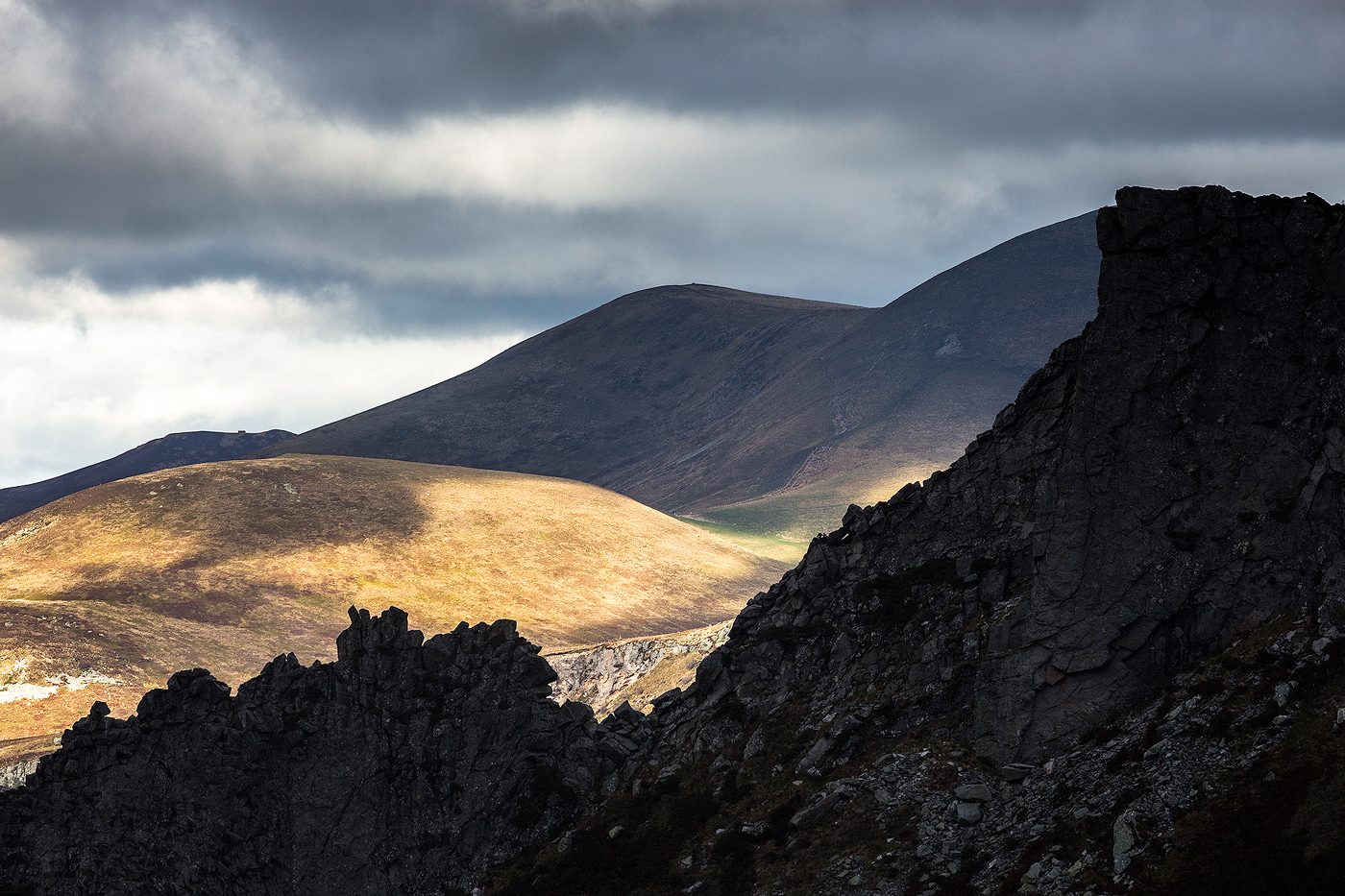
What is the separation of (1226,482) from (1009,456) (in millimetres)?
11859

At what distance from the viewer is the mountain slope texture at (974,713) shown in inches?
1197

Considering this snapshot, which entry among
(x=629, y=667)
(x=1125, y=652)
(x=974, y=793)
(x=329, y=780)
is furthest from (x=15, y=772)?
(x=1125, y=652)

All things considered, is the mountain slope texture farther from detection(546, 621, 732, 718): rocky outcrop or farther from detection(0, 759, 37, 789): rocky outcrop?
detection(546, 621, 732, 718): rocky outcrop

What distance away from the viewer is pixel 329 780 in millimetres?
58438

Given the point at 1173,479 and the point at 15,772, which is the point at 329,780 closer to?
the point at 1173,479

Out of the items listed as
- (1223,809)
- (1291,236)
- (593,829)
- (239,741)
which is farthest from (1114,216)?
(239,741)

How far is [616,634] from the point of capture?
590ft

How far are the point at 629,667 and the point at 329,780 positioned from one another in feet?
259

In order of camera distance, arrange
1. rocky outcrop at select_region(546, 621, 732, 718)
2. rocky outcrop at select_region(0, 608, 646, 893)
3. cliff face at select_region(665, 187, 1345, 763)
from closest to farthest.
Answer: cliff face at select_region(665, 187, 1345, 763) < rocky outcrop at select_region(0, 608, 646, 893) < rocky outcrop at select_region(546, 621, 732, 718)

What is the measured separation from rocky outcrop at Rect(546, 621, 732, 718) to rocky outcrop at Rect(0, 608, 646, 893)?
204ft

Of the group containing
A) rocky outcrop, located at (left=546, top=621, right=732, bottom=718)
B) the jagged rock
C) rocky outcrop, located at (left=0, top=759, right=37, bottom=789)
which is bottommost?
rocky outcrop, located at (left=546, top=621, right=732, bottom=718)

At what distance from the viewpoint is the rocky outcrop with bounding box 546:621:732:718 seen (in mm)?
124625

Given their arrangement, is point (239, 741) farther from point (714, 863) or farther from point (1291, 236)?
point (1291, 236)

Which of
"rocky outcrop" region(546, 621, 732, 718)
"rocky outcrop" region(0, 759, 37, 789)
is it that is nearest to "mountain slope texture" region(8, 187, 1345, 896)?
"rocky outcrop" region(0, 759, 37, 789)
